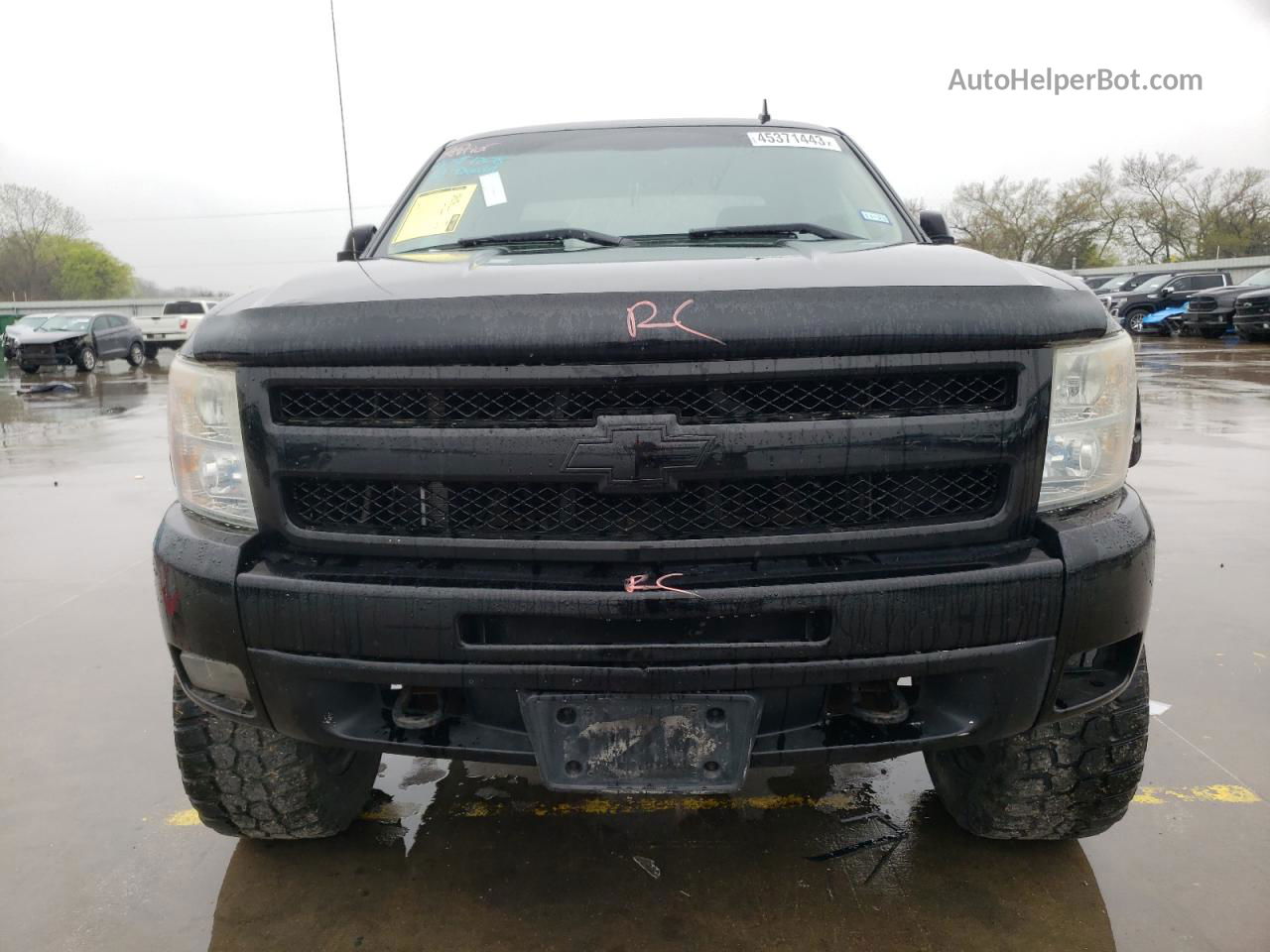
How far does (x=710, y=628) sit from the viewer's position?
1.71 meters

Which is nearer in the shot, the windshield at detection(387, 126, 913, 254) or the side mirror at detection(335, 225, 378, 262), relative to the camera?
the windshield at detection(387, 126, 913, 254)

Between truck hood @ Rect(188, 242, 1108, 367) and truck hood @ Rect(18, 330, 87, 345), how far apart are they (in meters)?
22.5

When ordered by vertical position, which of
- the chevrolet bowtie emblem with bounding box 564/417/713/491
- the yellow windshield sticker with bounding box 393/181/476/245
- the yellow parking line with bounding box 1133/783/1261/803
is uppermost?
the yellow windshield sticker with bounding box 393/181/476/245

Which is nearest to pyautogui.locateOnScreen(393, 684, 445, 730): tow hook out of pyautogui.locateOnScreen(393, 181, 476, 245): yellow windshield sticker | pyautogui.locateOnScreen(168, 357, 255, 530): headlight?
pyautogui.locateOnScreen(168, 357, 255, 530): headlight

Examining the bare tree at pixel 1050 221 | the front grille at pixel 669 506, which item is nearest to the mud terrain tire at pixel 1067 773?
the front grille at pixel 669 506

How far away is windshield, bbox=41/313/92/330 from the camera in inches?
840

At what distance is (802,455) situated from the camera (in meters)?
1.69

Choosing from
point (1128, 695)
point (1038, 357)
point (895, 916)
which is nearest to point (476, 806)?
point (895, 916)

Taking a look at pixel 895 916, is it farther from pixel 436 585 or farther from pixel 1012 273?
pixel 1012 273

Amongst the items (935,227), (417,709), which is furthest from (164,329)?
(417,709)

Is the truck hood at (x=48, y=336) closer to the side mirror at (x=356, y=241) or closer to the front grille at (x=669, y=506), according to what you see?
the side mirror at (x=356, y=241)

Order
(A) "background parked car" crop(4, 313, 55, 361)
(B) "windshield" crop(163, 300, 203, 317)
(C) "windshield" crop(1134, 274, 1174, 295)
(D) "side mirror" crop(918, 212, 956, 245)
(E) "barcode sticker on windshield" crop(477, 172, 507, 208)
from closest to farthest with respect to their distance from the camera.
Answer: (E) "barcode sticker on windshield" crop(477, 172, 507, 208) < (D) "side mirror" crop(918, 212, 956, 245) < (A) "background parked car" crop(4, 313, 55, 361) < (B) "windshield" crop(163, 300, 203, 317) < (C) "windshield" crop(1134, 274, 1174, 295)

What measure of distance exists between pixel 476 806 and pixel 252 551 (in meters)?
1.20

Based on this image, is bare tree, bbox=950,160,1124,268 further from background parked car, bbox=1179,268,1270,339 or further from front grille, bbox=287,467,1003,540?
front grille, bbox=287,467,1003,540
